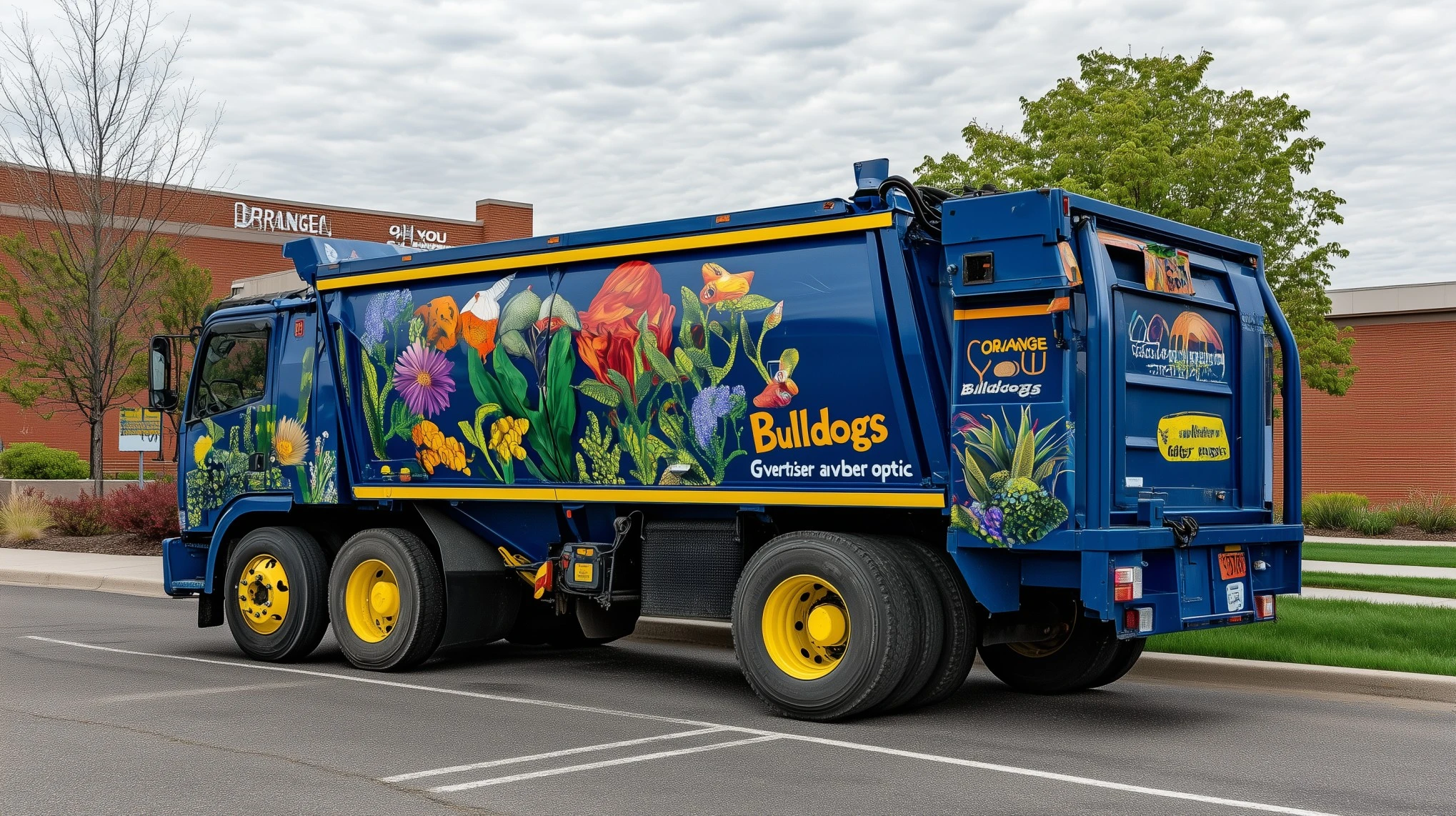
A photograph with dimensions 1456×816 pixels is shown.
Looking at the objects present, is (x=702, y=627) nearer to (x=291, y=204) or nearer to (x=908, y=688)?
(x=908, y=688)

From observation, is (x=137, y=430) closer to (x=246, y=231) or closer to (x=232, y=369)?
(x=232, y=369)

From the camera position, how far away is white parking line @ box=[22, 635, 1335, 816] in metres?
6.16

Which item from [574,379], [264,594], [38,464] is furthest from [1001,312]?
[38,464]

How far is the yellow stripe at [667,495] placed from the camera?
26.6 ft

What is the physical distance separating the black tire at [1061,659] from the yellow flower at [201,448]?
6.71 metres

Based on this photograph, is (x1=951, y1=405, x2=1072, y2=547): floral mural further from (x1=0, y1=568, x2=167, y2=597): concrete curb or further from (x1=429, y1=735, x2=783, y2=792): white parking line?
(x1=0, y1=568, x2=167, y2=597): concrete curb

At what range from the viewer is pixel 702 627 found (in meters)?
12.3

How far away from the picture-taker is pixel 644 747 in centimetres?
738

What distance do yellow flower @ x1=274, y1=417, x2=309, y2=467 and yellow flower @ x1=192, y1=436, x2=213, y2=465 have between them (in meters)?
0.83

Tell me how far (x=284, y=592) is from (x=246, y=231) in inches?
1767

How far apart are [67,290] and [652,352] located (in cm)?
2014

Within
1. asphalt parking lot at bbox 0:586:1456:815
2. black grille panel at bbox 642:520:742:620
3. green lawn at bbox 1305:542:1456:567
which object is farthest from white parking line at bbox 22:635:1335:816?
green lawn at bbox 1305:542:1456:567

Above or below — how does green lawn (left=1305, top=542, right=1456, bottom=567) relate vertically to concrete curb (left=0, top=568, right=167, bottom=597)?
above

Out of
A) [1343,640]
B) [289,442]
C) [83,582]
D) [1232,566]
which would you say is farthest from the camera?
[83,582]
